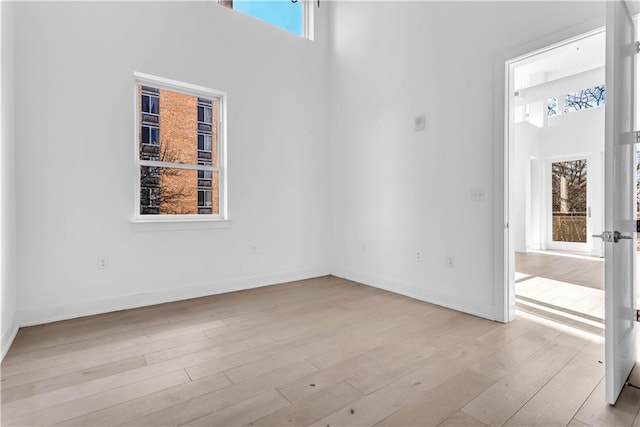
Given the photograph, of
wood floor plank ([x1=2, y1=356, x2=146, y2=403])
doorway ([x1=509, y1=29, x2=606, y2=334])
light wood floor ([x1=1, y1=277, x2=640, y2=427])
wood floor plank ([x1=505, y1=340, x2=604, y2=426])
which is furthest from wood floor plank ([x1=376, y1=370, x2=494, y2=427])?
doorway ([x1=509, y1=29, x2=606, y2=334])

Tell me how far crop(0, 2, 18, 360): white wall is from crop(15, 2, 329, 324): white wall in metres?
0.13

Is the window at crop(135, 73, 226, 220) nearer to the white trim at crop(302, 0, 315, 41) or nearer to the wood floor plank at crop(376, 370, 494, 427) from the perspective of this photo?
the white trim at crop(302, 0, 315, 41)

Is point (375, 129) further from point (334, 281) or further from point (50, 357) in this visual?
point (50, 357)

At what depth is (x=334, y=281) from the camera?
13.5 feet

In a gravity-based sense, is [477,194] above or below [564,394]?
above

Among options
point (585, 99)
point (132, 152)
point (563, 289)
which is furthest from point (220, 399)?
point (585, 99)

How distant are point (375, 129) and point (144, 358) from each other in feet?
10.3

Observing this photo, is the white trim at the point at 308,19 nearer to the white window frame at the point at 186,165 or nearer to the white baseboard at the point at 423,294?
the white window frame at the point at 186,165

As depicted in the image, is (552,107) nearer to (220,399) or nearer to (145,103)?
(145,103)

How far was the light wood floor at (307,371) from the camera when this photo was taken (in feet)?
4.91

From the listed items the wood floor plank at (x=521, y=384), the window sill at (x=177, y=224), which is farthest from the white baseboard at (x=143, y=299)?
the wood floor plank at (x=521, y=384)

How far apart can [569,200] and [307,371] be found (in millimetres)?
7940

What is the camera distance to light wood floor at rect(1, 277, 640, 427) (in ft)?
4.91

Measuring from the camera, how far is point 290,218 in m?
4.18
